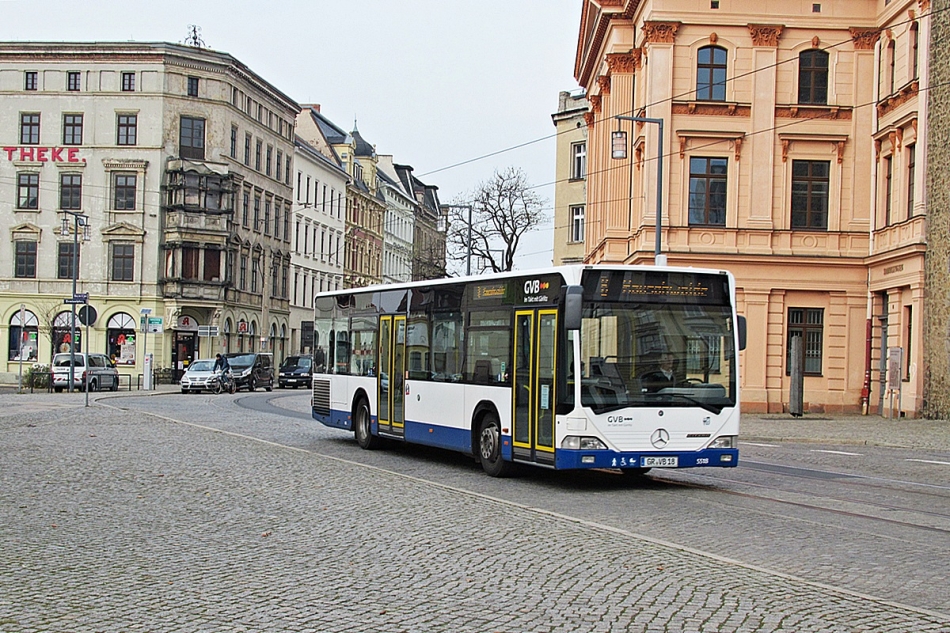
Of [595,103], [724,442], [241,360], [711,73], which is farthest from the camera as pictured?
[241,360]

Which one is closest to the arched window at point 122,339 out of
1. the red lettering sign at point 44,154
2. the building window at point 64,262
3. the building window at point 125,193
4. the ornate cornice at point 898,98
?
the building window at point 64,262

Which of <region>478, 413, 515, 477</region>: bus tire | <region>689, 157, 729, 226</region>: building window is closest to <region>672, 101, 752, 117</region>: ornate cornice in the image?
<region>689, 157, 729, 226</region>: building window

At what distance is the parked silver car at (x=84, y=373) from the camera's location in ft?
173

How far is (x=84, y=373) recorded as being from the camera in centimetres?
5306

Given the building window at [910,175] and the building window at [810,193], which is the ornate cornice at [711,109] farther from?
the building window at [910,175]

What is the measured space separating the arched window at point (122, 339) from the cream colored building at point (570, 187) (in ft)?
80.6

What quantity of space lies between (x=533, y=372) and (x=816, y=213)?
26.2 metres

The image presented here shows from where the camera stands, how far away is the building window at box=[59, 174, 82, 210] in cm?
6975

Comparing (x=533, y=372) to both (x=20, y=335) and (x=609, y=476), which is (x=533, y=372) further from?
(x=20, y=335)

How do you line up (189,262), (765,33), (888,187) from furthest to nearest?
(189,262)
(765,33)
(888,187)

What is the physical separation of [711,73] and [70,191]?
43475 mm

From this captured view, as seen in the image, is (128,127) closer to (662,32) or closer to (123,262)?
(123,262)

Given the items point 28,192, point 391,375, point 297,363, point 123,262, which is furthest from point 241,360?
point 391,375

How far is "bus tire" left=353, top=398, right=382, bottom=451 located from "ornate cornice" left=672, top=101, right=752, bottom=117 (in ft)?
67.9
